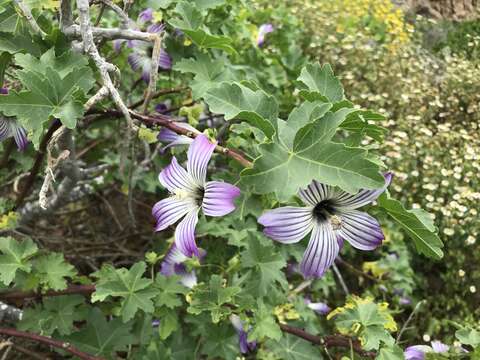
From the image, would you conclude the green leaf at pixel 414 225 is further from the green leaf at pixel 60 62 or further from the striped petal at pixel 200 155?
the green leaf at pixel 60 62

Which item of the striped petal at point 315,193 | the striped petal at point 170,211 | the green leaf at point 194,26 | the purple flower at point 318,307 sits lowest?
the purple flower at point 318,307

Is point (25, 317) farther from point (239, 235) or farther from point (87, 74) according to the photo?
point (87, 74)

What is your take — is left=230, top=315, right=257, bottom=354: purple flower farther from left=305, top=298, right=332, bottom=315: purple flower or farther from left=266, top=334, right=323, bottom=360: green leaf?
left=305, top=298, right=332, bottom=315: purple flower

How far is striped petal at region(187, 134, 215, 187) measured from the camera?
95cm

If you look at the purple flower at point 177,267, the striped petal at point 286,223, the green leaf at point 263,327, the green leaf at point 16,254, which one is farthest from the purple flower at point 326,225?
the green leaf at point 16,254

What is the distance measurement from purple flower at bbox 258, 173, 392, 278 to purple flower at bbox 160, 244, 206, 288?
0.60 metres

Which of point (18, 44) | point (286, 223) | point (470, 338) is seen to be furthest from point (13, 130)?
point (470, 338)

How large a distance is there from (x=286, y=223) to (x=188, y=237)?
0.56ft

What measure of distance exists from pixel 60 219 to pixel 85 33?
1685 mm

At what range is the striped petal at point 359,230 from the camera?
98cm

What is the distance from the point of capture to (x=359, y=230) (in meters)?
0.99

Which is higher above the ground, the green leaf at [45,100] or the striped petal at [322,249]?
the green leaf at [45,100]

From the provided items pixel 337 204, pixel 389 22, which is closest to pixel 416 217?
pixel 337 204

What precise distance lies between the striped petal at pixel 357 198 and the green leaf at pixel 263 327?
44 centimetres
